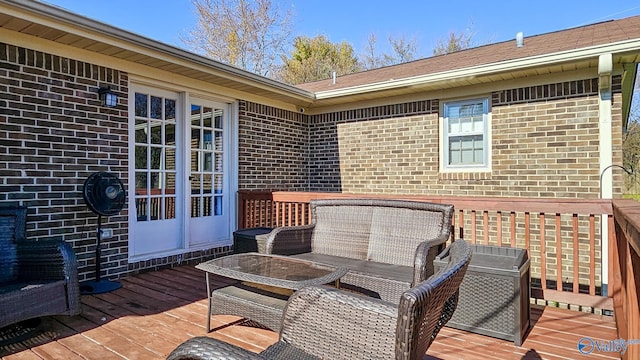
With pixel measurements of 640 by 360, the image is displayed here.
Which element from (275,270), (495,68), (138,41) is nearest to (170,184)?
(138,41)

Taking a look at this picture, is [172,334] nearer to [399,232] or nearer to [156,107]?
[399,232]

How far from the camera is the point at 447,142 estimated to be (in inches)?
222

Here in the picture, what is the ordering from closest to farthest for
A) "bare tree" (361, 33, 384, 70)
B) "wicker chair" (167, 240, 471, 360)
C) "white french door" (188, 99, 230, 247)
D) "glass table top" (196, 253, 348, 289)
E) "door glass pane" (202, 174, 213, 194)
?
"wicker chair" (167, 240, 471, 360)
"glass table top" (196, 253, 348, 289)
"white french door" (188, 99, 230, 247)
"door glass pane" (202, 174, 213, 194)
"bare tree" (361, 33, 384, 70)

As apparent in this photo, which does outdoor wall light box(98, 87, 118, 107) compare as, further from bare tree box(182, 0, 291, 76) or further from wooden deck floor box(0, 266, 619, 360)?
bare tree box(182, 0, 291, 76)

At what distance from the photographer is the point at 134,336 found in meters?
2.68

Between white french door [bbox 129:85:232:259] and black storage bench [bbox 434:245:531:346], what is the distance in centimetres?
346

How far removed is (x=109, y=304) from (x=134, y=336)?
90 cm

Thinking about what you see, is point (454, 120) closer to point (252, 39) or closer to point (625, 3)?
point (625, 3)

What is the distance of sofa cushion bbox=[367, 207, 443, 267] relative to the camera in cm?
309

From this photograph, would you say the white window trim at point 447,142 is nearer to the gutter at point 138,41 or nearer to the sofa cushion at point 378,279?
the gutter at point 138,41

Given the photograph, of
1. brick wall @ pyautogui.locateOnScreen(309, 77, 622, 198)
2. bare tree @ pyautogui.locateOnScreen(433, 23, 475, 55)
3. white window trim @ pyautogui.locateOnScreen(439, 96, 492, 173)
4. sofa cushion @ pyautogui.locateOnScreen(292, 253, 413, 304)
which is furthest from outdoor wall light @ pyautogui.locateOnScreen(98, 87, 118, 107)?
bare tree @ pyautogui.locateOnScreen(433, 23, 475, 55)

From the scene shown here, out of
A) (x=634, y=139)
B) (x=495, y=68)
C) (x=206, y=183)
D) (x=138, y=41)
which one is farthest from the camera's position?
(x=634, y=139)

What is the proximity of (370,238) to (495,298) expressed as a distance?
1081mm

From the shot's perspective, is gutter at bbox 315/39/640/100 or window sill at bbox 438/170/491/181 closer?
gutter at bbox 315/39/640/100
